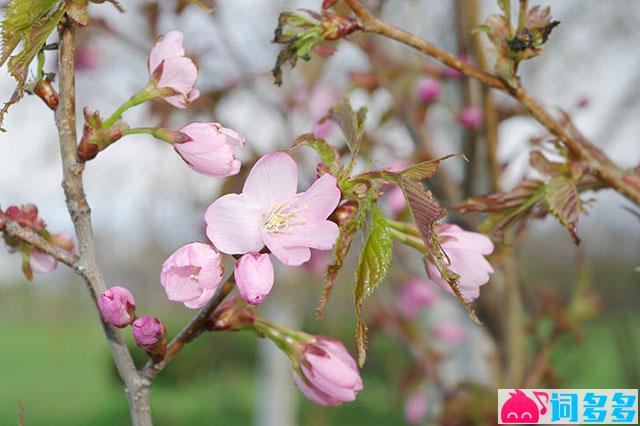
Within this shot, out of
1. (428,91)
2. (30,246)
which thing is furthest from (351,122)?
(428,91)

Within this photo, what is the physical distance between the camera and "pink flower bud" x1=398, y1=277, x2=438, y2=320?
2133 millimetres

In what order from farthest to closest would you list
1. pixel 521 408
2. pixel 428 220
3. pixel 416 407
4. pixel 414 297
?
1. pixel 414 297
2. pixel 416 407
3. pixel 521 408
4. pixel 428 220

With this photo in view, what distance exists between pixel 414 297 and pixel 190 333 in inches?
66.4

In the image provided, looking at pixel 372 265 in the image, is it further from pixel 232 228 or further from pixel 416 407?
pixel 416 407

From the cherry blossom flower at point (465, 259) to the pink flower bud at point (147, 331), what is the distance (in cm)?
20

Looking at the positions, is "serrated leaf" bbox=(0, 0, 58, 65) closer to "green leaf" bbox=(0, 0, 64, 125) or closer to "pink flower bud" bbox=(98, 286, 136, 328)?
"green leaf" bbox=(0, 0, 64, 125)

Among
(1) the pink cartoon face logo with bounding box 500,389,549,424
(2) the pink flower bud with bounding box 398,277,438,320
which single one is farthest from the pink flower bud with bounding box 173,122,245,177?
(2) the pink flower bud with bounding box 398,277,438,320

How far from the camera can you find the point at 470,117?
1070 millimetres

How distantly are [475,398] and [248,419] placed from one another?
747 centimetres

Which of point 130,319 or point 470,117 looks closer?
point 130,319

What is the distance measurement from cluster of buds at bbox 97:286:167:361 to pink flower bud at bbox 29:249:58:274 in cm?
10

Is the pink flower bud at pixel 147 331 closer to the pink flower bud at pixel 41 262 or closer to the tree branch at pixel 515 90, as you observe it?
the pink flower bud at pixel 41 262

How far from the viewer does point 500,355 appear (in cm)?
113

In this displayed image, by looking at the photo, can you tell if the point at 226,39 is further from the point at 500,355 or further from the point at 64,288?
the point at 64,288
